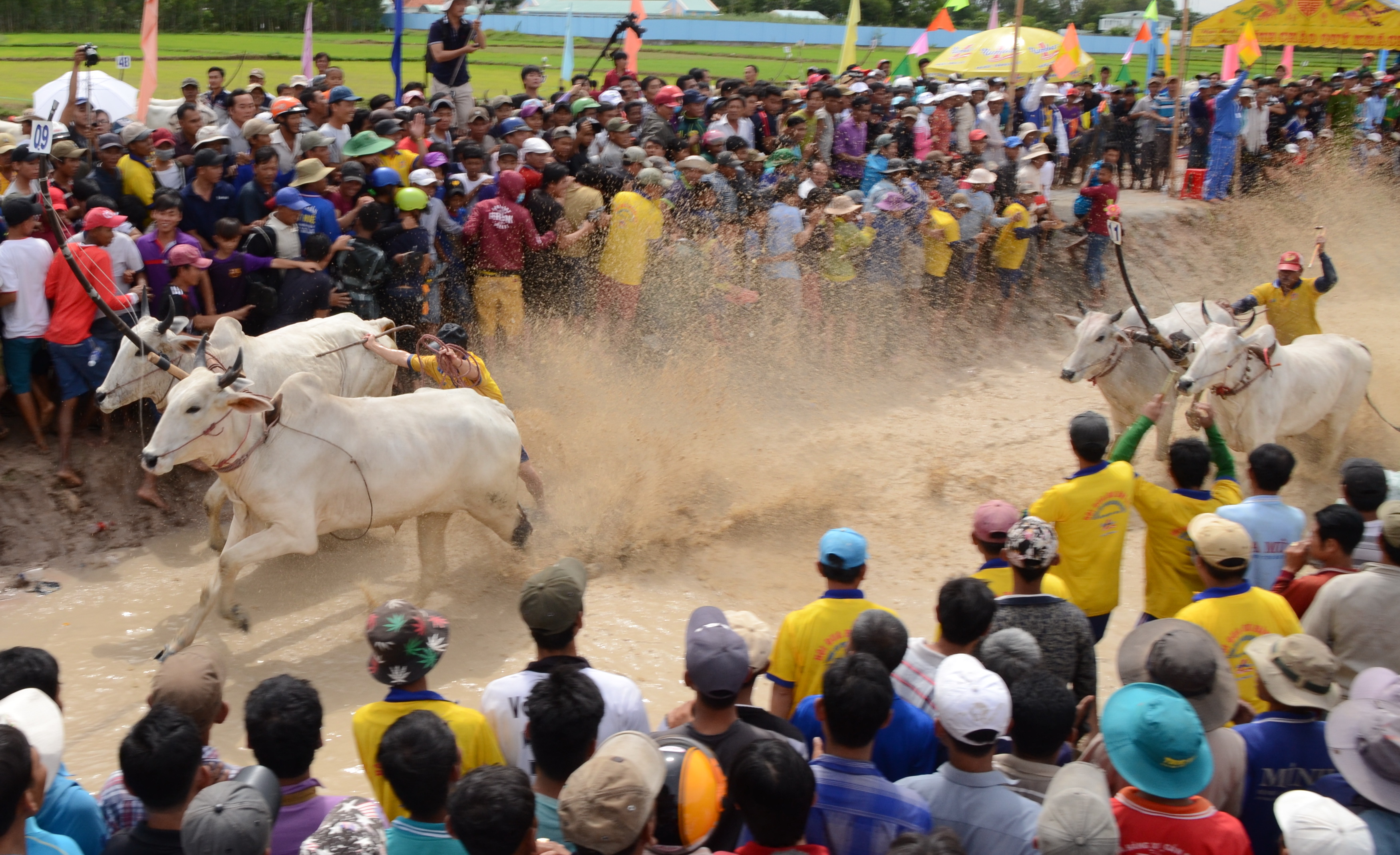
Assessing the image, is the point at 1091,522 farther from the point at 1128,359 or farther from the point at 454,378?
the point at 1128,359

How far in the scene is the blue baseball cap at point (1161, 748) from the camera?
3133mm

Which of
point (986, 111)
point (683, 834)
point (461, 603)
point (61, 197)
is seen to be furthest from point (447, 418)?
point (986, 111)

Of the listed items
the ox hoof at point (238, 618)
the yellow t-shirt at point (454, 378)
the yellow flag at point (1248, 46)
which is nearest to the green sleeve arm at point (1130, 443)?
the yellow t-shirt at point (454, 378)

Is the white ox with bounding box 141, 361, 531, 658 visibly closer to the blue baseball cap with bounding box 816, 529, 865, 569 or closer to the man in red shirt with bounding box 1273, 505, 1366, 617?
the blue baseball cap with bounding box 816, 529, 865, 569

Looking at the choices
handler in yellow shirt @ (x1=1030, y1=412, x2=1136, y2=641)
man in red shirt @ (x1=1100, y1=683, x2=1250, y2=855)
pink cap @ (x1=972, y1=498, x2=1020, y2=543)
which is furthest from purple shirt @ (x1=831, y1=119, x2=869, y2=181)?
man in red shirt @ (x1=1100, y1=683, x2=1250, y2=855)

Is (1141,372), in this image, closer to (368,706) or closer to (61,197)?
(368,706)

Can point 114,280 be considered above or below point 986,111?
below

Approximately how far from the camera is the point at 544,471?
916 cm

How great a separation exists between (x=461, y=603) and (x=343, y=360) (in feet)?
6.71

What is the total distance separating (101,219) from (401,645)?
18.2 feet

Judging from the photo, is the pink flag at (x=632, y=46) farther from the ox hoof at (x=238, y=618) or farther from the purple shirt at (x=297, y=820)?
the purple shirt at (x=297, y=820)

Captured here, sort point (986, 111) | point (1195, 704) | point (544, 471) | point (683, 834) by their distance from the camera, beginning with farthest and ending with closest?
1. point (986, 111)
2. point (544, 471)
3. point (1195, 704)
4. point (683, 834)

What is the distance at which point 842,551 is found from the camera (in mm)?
4227

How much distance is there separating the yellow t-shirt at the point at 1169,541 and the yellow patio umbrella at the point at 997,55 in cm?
1429
